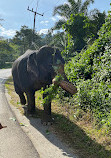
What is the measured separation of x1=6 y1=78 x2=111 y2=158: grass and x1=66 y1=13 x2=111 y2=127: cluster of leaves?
0.36 metres

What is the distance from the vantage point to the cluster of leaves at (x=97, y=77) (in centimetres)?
409

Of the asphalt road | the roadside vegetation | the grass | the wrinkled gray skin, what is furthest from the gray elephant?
the asphalt road

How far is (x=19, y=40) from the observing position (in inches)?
1768

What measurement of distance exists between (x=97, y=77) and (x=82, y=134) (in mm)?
1653

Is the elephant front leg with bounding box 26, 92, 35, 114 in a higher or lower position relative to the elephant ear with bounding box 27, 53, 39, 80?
lower

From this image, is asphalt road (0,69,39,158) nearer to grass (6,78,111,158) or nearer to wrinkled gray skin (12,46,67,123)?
grass (6,78,111,158)

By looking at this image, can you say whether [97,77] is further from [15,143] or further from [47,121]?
[15,143]

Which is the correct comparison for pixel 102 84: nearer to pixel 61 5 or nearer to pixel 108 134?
pixel 108 134

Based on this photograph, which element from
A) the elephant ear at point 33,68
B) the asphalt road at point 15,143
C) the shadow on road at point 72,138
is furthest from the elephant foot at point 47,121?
the elephant ear at point 33,68

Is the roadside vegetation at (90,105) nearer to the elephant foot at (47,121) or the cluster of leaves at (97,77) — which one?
the cluster of leaves at (97,77)

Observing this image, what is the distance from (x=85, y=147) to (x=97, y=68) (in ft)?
7.35

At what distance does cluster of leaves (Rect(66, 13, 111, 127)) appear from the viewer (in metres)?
4.09

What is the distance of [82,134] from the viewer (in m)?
4.11

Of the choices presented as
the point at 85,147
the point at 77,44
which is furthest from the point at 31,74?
the point at 77,44
